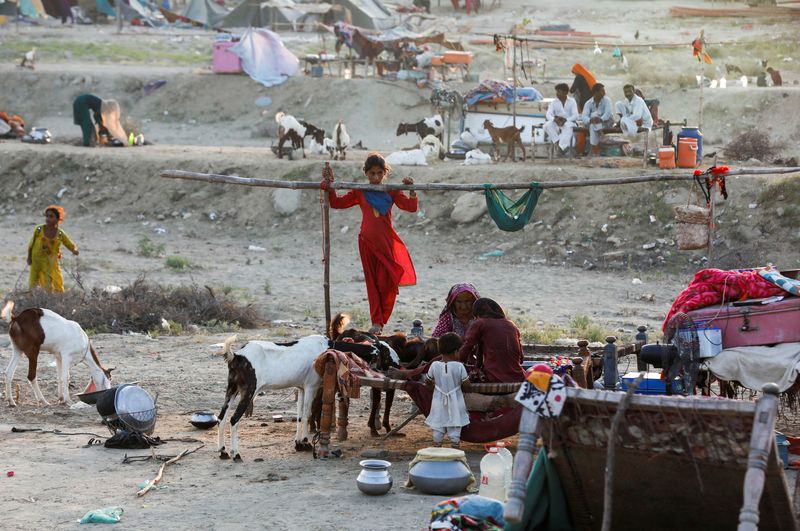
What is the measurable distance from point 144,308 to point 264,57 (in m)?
17.5

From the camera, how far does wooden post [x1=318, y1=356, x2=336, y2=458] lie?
309 inches

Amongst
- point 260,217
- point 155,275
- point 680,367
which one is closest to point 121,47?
point 260,217

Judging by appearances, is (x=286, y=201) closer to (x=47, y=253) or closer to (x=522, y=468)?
(x=47, y=253)

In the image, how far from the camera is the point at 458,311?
888cm

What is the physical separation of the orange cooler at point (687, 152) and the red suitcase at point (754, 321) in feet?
33.3

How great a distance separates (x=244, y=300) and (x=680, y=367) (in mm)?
7633

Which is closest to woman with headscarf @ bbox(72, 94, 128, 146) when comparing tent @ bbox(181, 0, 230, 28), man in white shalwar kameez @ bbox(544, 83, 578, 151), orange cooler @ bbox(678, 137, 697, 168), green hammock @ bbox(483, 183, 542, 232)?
man in white shalwar kameez @ bbox(544, 83, 578, 151)

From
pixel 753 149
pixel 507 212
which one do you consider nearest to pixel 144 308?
pixel 507 212

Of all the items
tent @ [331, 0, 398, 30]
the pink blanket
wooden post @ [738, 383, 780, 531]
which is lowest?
wooden post @ [738, 383, 780, 531]

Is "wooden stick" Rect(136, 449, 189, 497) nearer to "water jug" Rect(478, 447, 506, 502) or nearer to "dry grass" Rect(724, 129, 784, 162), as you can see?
"water jug" Rect(478, 447, 506, 502)

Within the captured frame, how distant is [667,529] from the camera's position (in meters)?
5.85

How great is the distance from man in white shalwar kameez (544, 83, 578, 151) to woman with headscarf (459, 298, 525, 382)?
11.5m

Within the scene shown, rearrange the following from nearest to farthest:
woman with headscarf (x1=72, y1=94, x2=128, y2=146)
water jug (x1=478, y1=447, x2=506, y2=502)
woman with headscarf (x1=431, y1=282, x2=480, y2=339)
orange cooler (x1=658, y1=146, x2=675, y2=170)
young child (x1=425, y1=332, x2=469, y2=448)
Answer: water jug (x1=478, y1=447, x2=506, y2=502), young child (x1=425, y1=332, x2=469, y2=448), woman with headscarf (x1=431, y1=282, x2=480, y2=339), orange cooler (x1=658, y1=146, x2=675, y2=170), woman with headscarf (x1=72, y1=94, x2=128, y2=146)

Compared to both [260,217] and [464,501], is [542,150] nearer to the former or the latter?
[260,217]
